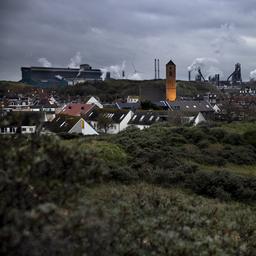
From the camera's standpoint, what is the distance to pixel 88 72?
567 feet

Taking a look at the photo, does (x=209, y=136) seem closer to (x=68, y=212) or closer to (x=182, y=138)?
(x=182, y=138)

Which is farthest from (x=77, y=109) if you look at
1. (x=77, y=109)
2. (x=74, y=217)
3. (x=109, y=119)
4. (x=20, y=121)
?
(x=74, y=217)

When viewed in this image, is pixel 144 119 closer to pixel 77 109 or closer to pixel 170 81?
pixel 77 109

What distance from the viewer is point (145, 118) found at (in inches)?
1933

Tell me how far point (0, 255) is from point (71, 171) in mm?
1193

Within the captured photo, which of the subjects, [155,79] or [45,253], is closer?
[45,253]

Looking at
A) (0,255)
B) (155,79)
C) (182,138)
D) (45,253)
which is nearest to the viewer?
(0,255)

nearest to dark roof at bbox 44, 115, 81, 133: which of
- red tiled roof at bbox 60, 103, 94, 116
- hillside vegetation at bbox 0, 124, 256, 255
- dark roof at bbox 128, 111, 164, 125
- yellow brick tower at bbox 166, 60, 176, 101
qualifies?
dark roof at bbox 128, 111, 164, 125

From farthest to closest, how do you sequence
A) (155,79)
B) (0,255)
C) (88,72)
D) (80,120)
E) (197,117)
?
1. (88,72)
2. (155,79)
3. (197,117)
4. (80,120)
5. (0,255)

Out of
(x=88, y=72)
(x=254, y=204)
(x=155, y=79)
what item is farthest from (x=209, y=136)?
(x=88, y=72)

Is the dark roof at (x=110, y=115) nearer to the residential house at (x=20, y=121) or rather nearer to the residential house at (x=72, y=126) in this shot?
the residential house at (x=72, y=126)

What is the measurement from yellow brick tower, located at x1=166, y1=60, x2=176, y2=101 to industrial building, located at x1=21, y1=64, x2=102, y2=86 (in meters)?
85.8

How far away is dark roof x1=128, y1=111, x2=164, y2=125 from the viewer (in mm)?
48281

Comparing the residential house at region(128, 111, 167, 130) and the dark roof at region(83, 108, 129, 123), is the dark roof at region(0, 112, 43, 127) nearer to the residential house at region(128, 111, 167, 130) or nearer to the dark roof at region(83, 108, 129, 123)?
the residential house at region(128, 111, 167, 130)
